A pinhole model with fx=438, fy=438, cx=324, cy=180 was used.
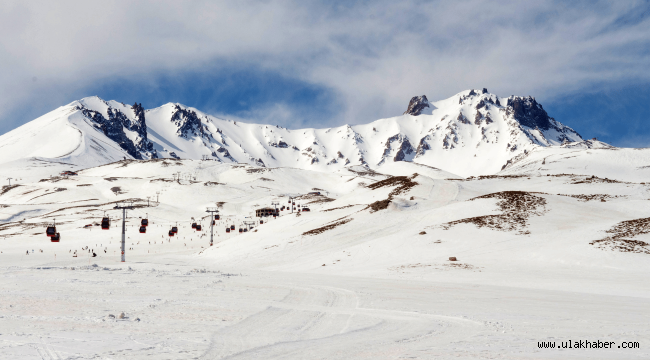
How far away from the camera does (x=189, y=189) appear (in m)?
197

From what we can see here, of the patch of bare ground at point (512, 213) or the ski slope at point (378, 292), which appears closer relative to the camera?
the ski slope at point (378, 292)

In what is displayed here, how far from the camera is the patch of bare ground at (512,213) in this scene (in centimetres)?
4866

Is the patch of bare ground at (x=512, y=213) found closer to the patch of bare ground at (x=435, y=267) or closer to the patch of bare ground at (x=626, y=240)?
the patch of bare ground at (x=626, y=240)

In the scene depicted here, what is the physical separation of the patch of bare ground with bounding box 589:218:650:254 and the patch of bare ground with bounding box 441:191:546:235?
7765 millimetres

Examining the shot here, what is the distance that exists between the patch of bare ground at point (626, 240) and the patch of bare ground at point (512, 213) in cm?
776

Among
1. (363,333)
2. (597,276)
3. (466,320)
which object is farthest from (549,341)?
(597,276)

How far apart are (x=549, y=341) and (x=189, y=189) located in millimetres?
196395

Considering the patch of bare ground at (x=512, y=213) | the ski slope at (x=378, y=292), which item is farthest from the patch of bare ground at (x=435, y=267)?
the patch of bare ground at (x=512, y=213)

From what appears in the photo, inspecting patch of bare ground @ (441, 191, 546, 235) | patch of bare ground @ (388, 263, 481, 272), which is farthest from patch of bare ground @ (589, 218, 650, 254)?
patch of bare ground @ (388, 263, 481, 272)

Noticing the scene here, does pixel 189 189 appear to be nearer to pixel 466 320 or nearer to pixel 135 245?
pixel 135 245

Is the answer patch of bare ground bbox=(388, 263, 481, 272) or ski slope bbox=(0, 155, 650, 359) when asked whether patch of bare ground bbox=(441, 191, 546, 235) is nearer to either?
ski slope bbox=(0, 155, 650, 359)

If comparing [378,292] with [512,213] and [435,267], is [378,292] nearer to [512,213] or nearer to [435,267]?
[435,267]

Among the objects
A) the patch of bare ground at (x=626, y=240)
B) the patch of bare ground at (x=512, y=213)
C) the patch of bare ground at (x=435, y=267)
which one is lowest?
the patch of bare ground at (x=435, y=267)

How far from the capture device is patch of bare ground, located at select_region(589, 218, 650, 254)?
1452 inches
